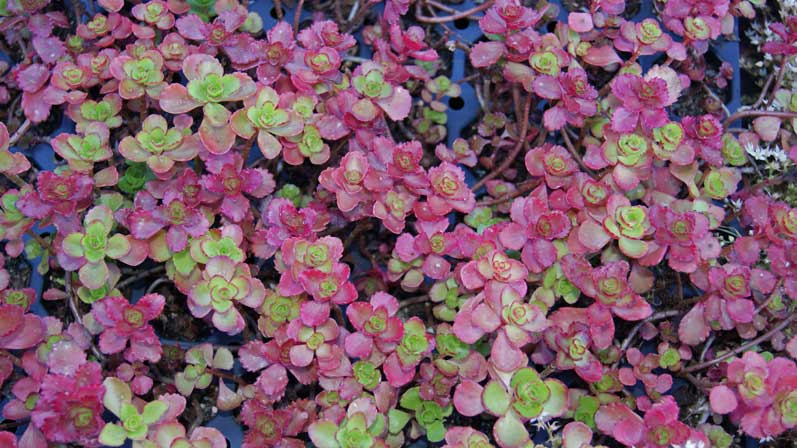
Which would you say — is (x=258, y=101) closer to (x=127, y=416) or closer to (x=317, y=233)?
(x=317, y=233)

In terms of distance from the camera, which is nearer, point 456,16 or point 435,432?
point 435,432

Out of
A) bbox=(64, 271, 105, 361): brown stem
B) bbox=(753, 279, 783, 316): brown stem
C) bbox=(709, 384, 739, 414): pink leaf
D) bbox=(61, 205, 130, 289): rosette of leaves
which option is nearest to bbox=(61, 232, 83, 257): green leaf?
bbox=(61, 205, 130, 289): rosette of leaves

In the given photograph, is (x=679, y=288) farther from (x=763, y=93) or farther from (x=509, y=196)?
(x=763, y=93)

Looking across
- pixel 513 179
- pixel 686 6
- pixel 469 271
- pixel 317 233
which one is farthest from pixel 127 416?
pixel 686 6

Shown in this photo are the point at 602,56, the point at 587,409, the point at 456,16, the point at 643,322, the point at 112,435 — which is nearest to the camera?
the point at 112,435

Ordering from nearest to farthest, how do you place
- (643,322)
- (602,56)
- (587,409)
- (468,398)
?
(468,398) < (587,409) < (643,322) < (602,56)

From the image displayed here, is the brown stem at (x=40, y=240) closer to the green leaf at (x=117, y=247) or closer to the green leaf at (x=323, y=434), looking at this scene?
the green leaf at (x=117, y=247)

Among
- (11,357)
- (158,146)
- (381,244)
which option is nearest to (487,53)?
(381,244)
